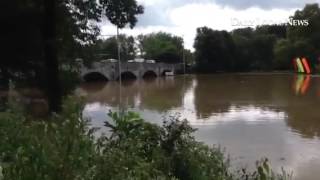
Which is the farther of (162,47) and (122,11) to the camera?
(162,47)

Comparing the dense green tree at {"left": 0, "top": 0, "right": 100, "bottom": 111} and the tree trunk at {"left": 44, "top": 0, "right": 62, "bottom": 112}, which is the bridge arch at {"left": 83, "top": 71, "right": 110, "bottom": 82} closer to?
the dense green tree at {"left": 0, "top": 0, "right": 100, "bottom": 111}

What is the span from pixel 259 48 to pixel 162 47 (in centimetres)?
2185

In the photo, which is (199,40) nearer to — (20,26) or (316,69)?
(316,69)

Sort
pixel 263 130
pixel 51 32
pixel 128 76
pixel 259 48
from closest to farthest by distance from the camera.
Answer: pixel 51 32
pixel 263 130
pixel 128 76
pixel 259 48

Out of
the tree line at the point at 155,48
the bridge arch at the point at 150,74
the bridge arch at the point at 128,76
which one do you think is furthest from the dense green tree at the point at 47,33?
the tree line at the point at 155,48

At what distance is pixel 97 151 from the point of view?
15.7 feet

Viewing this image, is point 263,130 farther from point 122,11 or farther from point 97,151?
point 97,151

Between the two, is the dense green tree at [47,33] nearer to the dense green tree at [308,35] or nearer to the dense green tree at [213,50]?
the dense green tree at [308,35]

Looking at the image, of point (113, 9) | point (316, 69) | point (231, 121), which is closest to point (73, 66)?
point (113, 9)

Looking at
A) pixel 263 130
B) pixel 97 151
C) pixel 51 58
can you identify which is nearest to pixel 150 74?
pixel 263 130

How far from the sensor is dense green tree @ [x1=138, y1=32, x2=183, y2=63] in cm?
10694

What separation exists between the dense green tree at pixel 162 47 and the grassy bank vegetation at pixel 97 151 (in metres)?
100

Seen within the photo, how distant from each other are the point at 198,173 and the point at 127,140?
30.3 inches

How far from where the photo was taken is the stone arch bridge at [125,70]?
72.0 metres
